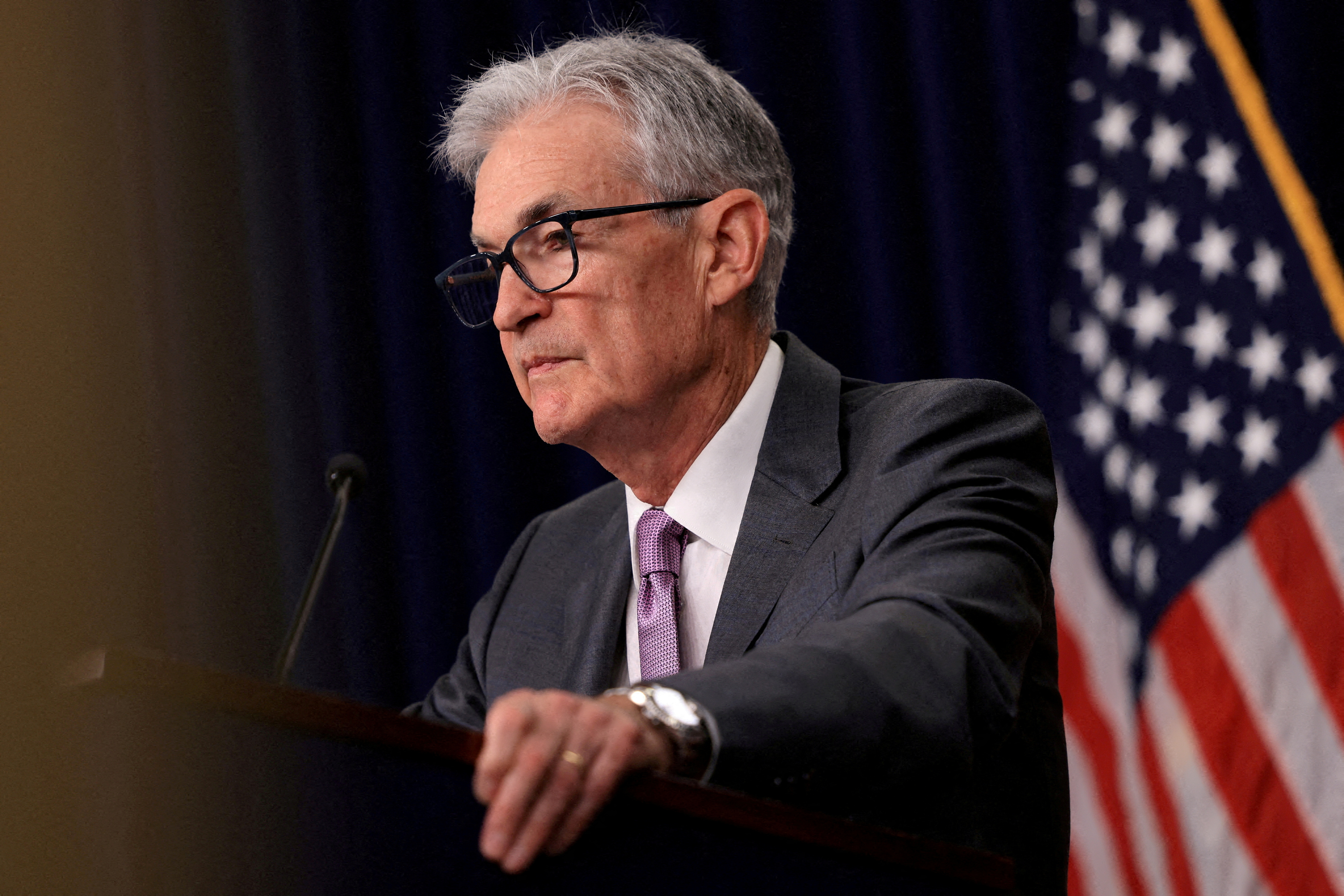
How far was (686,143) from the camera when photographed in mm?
1848

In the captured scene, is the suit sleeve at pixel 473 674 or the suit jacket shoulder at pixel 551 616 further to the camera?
the suit sleeve at pixel 473 674

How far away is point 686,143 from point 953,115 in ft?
3.92

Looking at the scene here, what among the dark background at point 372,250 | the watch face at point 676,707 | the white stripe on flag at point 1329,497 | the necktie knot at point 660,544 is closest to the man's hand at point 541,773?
the watch face at point 676,707

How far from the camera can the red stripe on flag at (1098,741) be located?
2.43 meters

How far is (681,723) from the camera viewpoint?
83 centimetres

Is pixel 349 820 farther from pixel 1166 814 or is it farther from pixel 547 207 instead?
pixel 1166 814

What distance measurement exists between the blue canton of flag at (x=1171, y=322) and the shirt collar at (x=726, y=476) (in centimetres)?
105

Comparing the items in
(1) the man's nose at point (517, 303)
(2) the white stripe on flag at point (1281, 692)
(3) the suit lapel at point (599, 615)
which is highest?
(1) the man's nose at point (517, 303)

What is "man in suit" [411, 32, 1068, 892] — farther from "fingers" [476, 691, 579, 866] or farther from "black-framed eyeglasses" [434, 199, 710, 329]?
"fingers" [476, 691, 579, 866]

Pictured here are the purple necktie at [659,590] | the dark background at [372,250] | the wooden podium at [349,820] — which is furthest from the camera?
the dark background at [372,250]

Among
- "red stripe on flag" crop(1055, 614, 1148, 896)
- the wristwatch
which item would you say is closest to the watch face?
the wristwatch

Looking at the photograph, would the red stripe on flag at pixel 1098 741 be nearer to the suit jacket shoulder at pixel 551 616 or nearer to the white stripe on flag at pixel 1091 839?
the white stripe on flag at pixel 1091 839

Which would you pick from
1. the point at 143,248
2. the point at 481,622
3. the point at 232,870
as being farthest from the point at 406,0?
the point at 232,870

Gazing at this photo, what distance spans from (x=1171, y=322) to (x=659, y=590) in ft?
4.63
